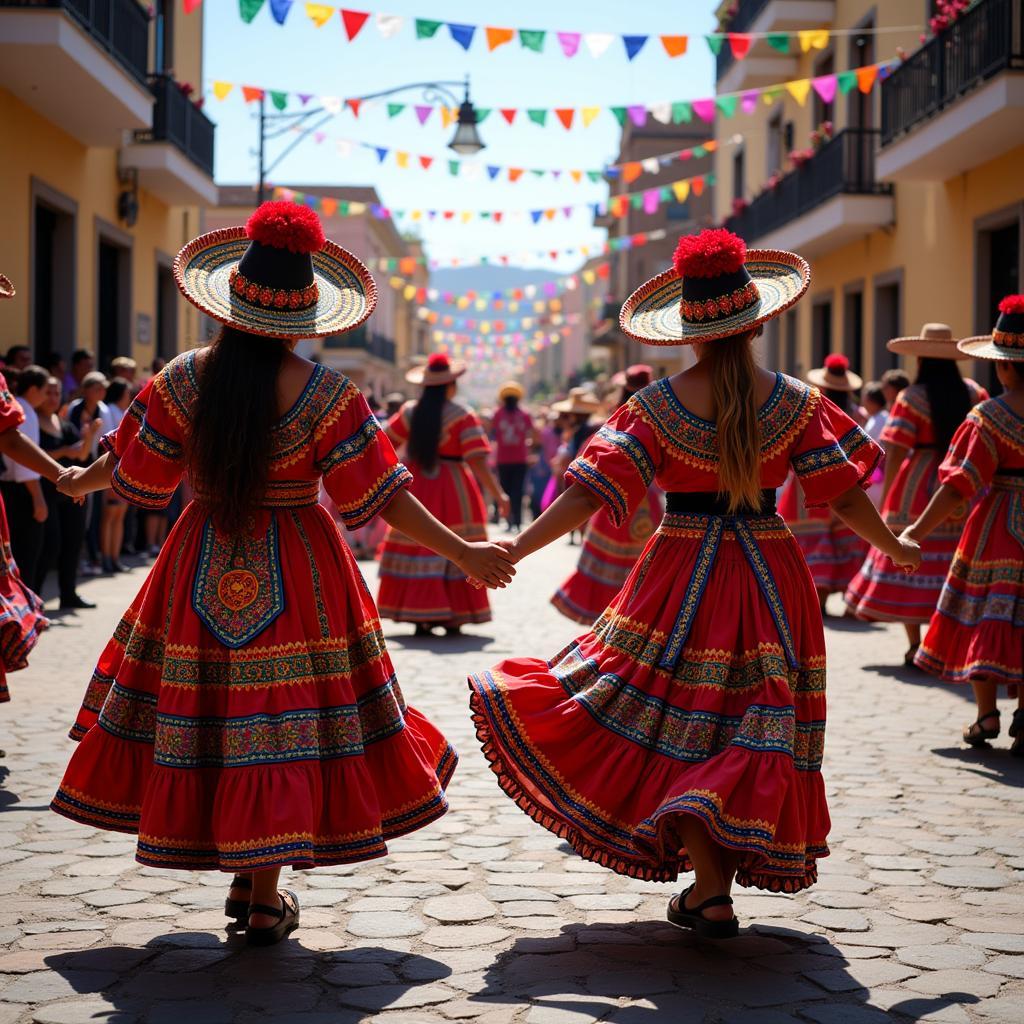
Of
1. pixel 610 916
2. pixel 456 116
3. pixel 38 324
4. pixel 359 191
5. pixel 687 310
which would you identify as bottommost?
pixel 610 916

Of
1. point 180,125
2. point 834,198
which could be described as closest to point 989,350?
point 834,198

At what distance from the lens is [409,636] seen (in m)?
11.1

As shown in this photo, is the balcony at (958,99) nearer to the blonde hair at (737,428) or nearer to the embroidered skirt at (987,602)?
the embroidered skirt at (987,602)

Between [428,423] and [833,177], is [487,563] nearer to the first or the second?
[428,423]

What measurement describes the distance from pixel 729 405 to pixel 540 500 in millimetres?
20263

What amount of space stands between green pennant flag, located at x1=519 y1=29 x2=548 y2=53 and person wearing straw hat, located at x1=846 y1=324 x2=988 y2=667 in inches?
253

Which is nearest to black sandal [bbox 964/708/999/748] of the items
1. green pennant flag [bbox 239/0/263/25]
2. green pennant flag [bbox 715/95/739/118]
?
green pennant flag [bbox 239/0/263/25]

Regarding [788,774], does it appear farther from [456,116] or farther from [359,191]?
[359,191]

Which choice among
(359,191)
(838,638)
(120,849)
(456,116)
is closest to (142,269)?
(456,116)

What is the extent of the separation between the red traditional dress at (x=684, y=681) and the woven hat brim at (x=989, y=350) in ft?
8.15

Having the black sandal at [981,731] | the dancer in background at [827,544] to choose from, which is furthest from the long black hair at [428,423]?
the black sandal at [981,731]

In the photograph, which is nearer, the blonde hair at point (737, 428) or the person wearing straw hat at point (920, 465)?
the blonde hair at point (737, 428)

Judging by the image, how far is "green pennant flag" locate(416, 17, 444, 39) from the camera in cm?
1418

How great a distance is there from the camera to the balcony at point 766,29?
21406 millimetres
